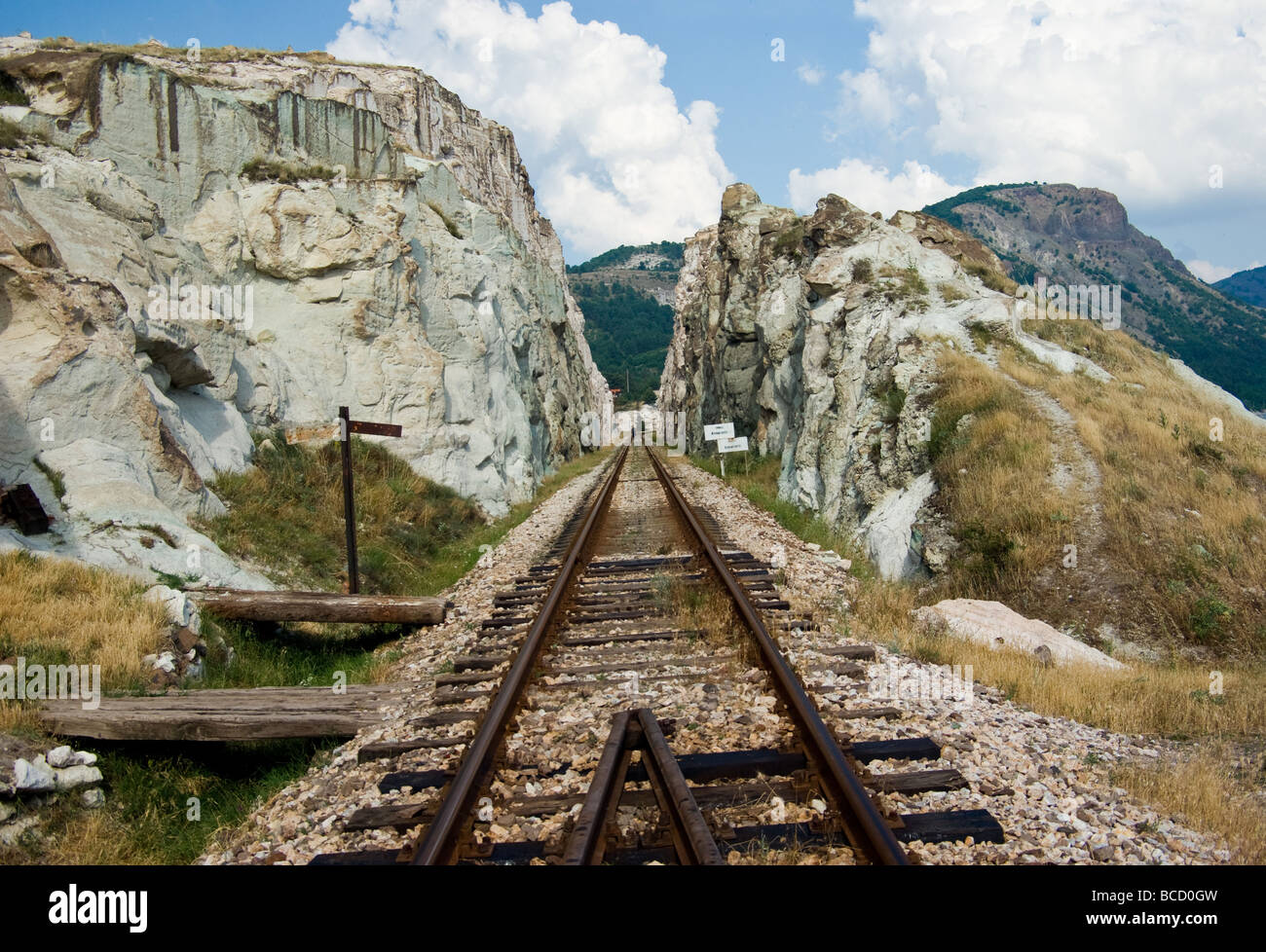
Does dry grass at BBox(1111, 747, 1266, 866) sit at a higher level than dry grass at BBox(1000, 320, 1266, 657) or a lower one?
lower

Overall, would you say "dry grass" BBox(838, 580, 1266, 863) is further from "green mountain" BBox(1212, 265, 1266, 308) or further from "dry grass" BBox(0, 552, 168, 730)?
"green mountain" BBox(1212, 265, 1266, 308)

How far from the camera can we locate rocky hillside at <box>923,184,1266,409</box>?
103 meters

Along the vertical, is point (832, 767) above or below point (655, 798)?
above

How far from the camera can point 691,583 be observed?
8500mm

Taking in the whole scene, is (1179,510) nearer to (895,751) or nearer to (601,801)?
(895,751)

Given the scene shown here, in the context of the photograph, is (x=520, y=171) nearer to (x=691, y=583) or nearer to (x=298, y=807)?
(x=691, y=583)

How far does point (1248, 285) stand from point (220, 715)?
226 m

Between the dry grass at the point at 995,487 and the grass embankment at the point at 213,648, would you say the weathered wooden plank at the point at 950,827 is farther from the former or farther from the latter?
the dry grass at the point at 995,487

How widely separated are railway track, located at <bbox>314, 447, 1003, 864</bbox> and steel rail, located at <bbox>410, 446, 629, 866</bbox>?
12mm

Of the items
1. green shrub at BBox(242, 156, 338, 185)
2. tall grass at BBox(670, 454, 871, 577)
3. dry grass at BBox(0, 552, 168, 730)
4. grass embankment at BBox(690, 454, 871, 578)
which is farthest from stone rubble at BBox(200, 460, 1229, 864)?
green shrub at BBox(242, 156, 338, 185)

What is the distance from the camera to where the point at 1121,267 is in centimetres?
14425

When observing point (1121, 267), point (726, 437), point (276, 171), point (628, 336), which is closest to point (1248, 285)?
point (1121, 267)

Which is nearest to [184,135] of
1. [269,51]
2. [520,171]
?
[269,51]
